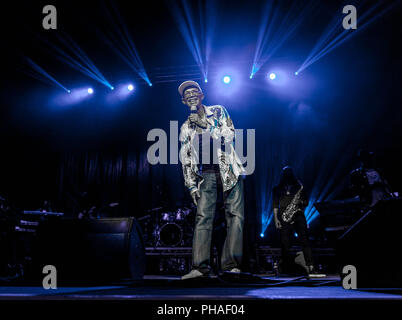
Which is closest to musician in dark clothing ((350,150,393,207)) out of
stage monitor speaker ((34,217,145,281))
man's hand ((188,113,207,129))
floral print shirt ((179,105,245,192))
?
floral print shirt ((179,105,245,192))

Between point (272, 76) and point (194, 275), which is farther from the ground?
point (272, 76)

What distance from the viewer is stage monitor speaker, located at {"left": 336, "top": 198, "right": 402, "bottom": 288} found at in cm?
196

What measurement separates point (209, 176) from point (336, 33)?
8.10 m

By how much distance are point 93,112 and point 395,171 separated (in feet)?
36.4

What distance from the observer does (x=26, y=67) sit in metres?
9.39

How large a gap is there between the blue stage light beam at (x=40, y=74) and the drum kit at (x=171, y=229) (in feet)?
21.0

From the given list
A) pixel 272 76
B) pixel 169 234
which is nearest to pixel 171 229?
pixel 169 234

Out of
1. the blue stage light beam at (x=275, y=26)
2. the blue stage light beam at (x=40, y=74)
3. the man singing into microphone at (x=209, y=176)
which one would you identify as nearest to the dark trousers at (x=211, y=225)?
the man singing into microphone at (x=209, y=176)

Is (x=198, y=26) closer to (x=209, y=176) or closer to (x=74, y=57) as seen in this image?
(x=74, y=57)

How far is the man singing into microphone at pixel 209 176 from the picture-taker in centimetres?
285

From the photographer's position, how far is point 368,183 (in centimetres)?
593

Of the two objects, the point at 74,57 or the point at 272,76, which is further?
the point at 272,76

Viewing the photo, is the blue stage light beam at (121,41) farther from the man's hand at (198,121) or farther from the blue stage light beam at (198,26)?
the man's hand at (198,121)
